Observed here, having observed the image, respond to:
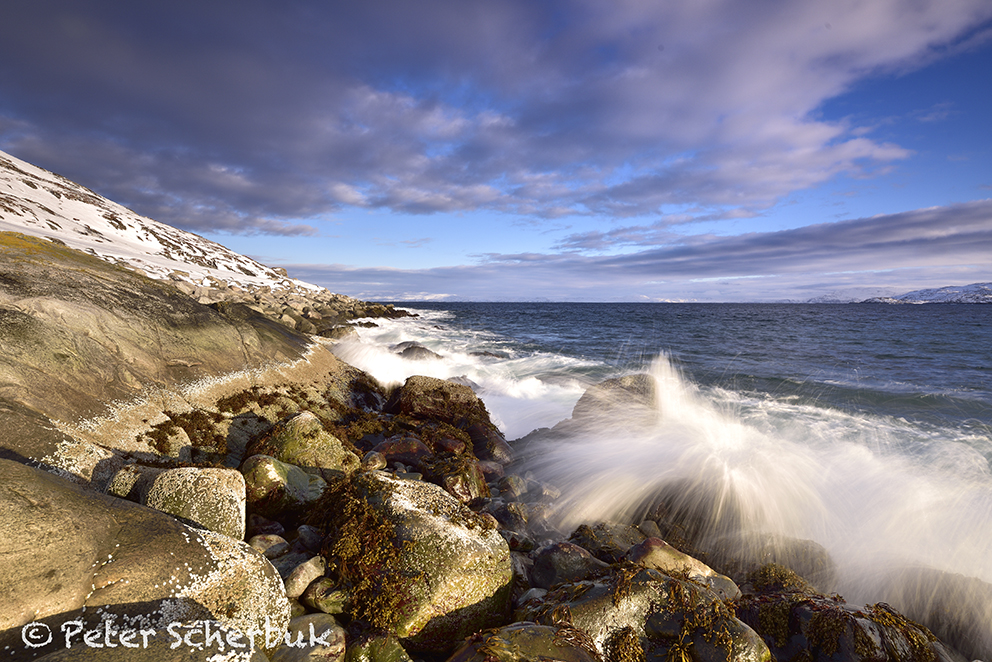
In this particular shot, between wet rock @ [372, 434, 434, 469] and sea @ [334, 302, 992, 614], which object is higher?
wet rock @ [372, 434, 434, 469]

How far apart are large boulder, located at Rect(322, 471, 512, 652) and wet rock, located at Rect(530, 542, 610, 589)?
0.75 m

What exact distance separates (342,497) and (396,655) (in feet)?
6.67

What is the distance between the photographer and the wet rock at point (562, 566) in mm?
5402

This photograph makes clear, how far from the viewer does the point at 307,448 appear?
7.12 meters

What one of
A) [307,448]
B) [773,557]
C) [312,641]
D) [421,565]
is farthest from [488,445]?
[312,641]

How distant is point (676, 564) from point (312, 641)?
431 centimetres

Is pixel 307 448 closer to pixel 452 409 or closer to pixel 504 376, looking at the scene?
pixel 452 409

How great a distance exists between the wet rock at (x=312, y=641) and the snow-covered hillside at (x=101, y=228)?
41.7 metres

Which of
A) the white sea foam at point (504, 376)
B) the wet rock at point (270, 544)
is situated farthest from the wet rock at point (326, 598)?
the white sea foam at point (504, 376)

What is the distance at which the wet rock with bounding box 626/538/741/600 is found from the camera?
5.36 meters

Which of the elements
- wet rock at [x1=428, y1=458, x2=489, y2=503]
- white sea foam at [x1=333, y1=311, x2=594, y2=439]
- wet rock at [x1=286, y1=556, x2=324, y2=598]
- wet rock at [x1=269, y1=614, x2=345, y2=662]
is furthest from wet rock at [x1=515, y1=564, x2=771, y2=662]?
white sea foam at [x1=333, y1=311, x2=594, y2=439]

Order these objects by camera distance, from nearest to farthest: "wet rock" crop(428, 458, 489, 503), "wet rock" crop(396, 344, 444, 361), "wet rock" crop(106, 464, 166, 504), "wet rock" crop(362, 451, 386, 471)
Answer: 1. "wet rock" crop(106, 464, 166, 504)
2. "wet rock" crop(428, 458, 489, 503)
3. "wet rock" crop(362, 451, 386, 471)
4. "wet rock" crop(396, 344, 444, 361)

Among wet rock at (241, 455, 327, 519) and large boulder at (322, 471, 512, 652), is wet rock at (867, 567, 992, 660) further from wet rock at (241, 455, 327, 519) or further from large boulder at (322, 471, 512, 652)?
wet rock at (241, 455, 327, 519)

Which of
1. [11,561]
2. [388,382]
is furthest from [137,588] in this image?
[388,382]
